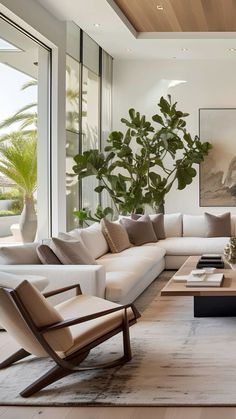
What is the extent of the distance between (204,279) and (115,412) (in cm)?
228

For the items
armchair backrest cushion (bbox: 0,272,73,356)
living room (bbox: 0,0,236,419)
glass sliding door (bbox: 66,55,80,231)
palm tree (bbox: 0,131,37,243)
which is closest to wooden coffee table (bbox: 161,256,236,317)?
living room (bbox: 0,0,236,419)

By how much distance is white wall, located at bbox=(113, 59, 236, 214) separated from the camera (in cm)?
1080

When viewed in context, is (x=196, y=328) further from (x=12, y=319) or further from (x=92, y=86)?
(x=92, y=86)

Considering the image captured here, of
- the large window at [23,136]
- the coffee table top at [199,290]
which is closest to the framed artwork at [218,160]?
the large window at [23,136]

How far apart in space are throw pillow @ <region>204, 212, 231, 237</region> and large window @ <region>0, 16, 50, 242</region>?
2616 mm

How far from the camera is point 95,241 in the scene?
7.47 m

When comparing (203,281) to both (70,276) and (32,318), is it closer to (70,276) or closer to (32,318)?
(70,276)

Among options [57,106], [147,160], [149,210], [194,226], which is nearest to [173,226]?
[194,226]

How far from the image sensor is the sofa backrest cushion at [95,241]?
713 centimetres

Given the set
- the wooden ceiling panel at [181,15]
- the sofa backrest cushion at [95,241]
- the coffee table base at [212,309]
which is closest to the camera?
the coffee table base at [212,309]

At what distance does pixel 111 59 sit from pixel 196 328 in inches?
263

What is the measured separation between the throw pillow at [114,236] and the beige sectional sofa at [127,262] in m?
0.08

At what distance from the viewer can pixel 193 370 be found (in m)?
4.11

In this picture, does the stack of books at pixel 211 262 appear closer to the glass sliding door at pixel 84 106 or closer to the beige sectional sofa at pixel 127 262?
the beige sectional sofa at pixel 127 262
